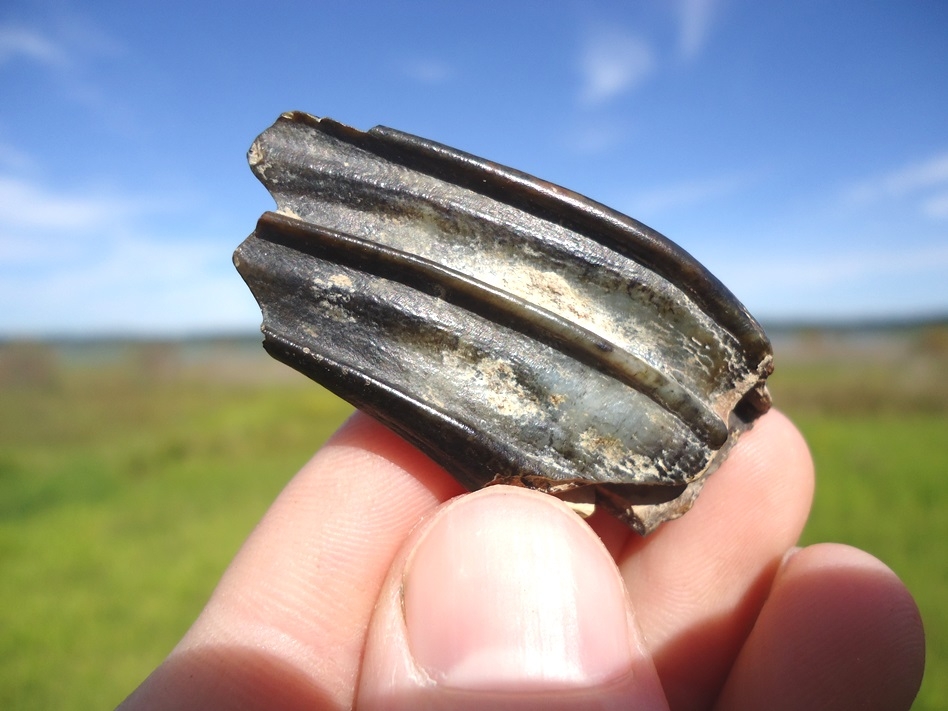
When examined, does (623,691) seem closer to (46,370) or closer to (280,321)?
(280,321)

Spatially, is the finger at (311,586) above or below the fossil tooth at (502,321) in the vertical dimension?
below

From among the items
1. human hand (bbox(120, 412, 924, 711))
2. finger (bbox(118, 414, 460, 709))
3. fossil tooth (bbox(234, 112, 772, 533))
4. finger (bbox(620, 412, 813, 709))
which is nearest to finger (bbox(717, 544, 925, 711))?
human hand (bbox(120, 412, 924, 711))

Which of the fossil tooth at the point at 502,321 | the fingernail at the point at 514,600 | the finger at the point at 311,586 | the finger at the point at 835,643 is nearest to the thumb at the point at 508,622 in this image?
the fingernail at the point at 514,600

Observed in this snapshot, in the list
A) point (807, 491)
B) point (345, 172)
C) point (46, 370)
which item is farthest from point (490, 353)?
point (46, 370)

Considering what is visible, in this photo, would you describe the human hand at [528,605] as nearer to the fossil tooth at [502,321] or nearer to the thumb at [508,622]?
the thumb at [508,622]

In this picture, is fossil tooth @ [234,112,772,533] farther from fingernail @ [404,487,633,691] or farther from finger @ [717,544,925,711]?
finger @ [717,544,925,711]

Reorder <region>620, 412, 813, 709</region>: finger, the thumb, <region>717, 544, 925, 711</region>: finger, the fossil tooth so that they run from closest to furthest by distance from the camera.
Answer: the thumb
the fossil tooth
<region>717, 544, 925, 711</region>: finger
<region>620, 412, 813, 709</region>: finger
